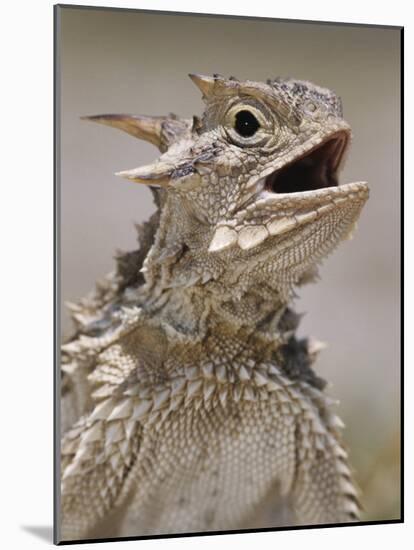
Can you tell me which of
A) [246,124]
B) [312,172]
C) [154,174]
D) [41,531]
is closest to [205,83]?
[246,124]

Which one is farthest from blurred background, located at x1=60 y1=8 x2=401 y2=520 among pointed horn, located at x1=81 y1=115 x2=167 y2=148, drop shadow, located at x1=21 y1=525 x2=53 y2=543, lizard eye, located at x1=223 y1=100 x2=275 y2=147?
drop shadow, located at x1=21 y1=525 x2=53 y2=543

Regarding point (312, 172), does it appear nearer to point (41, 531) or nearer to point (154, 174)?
point (154, 174)

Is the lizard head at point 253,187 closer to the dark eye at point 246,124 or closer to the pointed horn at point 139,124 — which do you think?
the dark eye at point 246,124

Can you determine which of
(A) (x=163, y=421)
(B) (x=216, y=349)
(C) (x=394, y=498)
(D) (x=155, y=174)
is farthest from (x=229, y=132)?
(C) (x=394, y=498)

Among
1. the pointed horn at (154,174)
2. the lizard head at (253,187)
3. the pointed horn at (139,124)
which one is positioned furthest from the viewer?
the pointed horn at (139,124)

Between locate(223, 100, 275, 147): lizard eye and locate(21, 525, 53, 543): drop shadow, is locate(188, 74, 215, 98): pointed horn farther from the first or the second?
locate(21, 525, 53, 543): drop shadow

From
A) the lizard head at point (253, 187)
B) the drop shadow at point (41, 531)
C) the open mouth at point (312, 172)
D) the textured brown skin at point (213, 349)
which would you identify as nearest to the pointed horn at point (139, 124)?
the textured brown skin at point (213, 349)

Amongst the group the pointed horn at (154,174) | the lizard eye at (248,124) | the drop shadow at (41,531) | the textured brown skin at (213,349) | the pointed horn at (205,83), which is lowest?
the drop shadow at (41,531)
